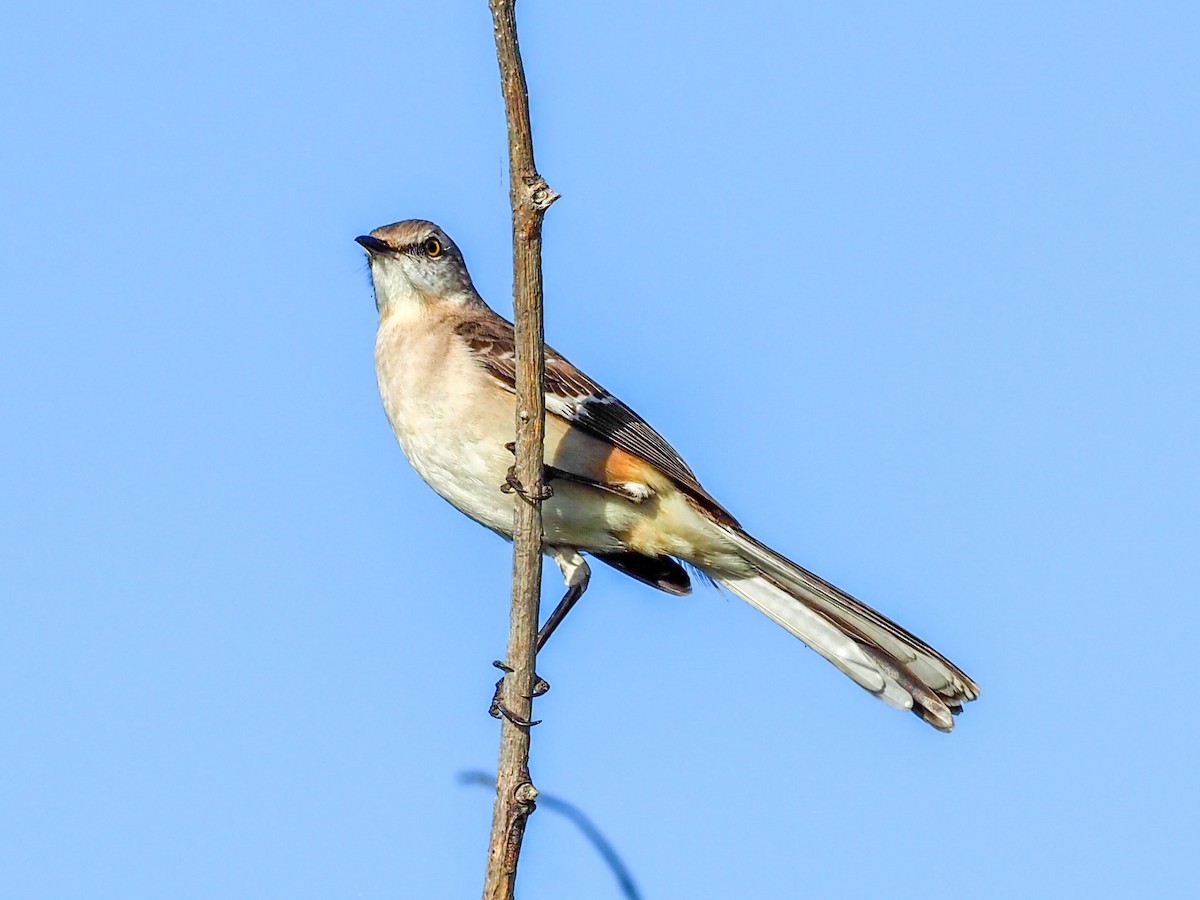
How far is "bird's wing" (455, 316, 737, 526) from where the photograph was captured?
701cm

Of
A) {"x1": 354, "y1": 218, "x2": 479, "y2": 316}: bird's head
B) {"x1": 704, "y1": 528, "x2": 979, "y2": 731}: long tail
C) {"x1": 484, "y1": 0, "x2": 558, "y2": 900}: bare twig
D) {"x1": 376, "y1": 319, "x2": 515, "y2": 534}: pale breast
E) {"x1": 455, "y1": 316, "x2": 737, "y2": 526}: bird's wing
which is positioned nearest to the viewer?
{"x1": 484, "y1": 0, "x2": 558, "y2": 900}: bare twig

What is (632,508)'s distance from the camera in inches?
281

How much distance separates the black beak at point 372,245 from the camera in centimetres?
761

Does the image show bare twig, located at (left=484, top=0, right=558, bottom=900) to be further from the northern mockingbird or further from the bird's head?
the bird's head

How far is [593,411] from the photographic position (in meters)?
7.09

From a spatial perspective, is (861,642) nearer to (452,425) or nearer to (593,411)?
(593,411)

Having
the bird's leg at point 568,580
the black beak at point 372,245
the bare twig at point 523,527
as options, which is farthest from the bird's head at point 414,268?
the bare twig at point 523,527

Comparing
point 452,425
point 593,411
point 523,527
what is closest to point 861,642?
point 593,411

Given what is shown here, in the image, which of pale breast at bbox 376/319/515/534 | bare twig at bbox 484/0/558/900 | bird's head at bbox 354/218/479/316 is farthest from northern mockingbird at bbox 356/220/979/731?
bare twig at bbox 484/0/558/900

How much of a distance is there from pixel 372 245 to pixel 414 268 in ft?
0.92

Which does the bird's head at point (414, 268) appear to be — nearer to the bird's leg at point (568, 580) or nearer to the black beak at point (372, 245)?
the black beak at point (372, 245)

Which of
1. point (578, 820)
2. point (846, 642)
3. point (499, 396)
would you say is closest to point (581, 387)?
point (499, 396)

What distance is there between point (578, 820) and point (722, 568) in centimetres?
274

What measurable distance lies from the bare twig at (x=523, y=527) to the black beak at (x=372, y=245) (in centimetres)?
298
